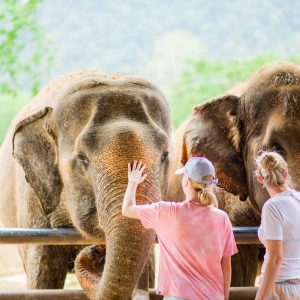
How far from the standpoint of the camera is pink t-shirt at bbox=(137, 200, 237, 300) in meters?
3.24

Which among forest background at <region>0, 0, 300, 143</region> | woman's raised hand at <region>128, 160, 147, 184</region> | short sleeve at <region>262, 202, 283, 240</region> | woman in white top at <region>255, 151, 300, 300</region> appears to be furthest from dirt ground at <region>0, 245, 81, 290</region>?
forest background at <region>0, 0, 300, 143</region>

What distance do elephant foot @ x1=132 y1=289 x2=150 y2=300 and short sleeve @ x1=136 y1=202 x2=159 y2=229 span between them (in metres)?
0.50

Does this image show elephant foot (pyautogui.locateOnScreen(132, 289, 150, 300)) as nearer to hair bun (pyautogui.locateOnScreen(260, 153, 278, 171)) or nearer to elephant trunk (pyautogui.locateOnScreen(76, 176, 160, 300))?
elephant trunk (pyautogui.locateOnScreen(76, 176, 160, 300))

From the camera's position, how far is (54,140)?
4.77 meters

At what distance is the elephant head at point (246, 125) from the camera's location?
15.1 ft

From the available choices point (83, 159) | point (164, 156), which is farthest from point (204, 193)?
point (83, 159)

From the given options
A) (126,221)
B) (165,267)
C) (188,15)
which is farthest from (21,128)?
(188,15)

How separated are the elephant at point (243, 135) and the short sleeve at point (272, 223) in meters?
1.35

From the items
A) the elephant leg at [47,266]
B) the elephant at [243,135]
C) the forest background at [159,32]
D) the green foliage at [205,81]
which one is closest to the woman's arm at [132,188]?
the elephant at [243,135]

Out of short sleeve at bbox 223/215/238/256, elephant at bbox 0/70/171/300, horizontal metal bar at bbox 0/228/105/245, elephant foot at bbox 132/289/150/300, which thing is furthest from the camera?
horizontal metal bar at bbox 0/228/105/245

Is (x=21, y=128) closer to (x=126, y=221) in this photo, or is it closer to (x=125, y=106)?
(x=125, y=106)

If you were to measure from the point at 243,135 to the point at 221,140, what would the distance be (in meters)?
0.15

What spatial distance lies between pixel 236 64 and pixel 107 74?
1112 inches

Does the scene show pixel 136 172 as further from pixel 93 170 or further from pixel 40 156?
pixel 40 156
